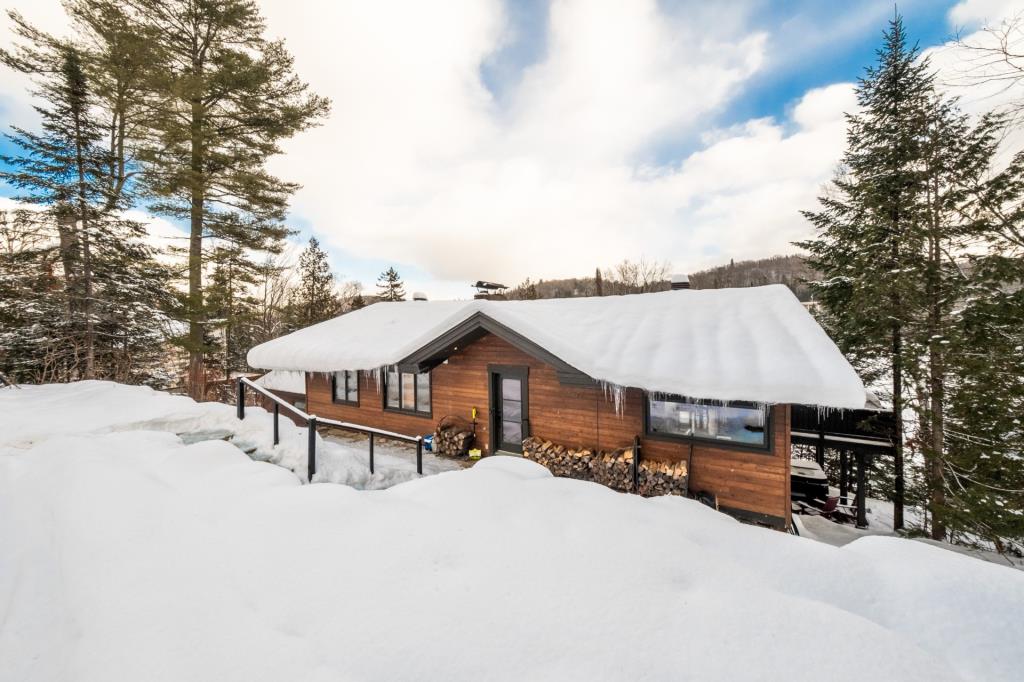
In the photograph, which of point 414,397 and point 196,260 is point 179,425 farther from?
point 196,260

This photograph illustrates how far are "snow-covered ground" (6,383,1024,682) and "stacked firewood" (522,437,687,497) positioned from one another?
2805 millimetres

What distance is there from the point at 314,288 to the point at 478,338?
24727 mm

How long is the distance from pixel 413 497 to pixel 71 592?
2464 mm

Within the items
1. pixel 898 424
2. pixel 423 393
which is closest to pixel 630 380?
pixel 423 393

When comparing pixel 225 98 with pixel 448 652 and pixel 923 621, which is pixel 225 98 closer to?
pixel 448 652

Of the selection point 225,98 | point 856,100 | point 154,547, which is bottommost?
point 154,547

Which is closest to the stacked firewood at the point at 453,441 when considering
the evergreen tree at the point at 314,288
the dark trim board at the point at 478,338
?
the dark trim board at the point at 478,338

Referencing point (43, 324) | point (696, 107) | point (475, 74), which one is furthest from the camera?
point (696, 107)

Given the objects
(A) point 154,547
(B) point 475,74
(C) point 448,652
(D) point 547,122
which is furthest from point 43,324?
(D) point 547,122

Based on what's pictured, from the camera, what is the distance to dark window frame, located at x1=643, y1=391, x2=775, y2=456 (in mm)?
5836

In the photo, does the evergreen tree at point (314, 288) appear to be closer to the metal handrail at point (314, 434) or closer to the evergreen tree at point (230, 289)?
the evergreen tree at point (230, 289)

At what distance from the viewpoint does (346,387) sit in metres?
11.1

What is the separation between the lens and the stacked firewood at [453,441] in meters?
8.60

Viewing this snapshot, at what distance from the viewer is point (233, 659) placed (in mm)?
1956
